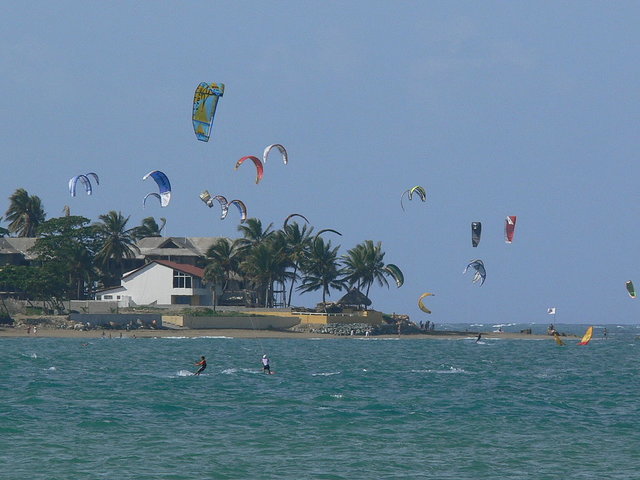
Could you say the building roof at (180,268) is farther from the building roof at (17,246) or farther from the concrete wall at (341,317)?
the building roof at (17,246)

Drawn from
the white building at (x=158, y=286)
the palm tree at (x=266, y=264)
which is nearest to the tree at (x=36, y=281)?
the white building at (x=158, y=286)

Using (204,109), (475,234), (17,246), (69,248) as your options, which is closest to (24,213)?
(17,246)

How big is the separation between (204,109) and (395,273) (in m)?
Answer: 55.0

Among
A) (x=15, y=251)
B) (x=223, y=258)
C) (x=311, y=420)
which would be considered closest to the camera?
(x=311, y=420)

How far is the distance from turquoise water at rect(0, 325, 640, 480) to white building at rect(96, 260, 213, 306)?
133ft

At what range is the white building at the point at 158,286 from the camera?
331 ft

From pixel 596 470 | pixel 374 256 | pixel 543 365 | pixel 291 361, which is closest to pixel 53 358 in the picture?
pixel 291 361

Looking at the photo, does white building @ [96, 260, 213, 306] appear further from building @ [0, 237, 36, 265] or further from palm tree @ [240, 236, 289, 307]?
building @ [0, 237, 36, 265]

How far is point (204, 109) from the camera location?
179 ft

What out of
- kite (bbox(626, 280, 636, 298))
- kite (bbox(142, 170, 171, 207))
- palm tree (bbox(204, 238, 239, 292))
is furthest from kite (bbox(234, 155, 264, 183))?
kite (bbox(626, 280, 636, 298))

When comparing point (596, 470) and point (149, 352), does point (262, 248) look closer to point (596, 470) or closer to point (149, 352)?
point (149, 352)

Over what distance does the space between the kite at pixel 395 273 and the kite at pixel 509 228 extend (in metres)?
24.2

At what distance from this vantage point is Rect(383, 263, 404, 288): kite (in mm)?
106812

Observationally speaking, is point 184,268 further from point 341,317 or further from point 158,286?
point 341,317
